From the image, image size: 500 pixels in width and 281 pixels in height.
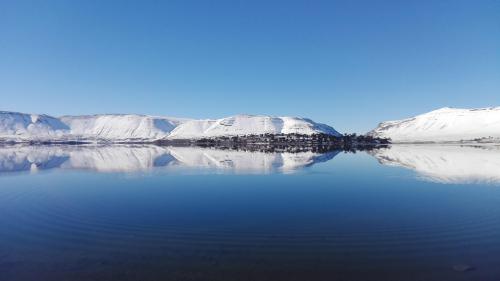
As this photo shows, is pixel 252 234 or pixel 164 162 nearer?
pixel 252 234

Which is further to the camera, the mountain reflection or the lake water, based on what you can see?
the mountain reflection

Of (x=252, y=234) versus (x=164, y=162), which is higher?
(x=164, y=162)

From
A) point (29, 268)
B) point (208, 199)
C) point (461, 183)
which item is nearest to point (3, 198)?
point (208, 199)

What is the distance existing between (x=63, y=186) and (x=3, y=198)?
296 inches

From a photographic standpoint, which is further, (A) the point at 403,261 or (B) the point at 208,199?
(B) the point at 208,199

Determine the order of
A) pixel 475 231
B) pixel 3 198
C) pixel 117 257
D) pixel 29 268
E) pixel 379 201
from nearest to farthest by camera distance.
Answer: pixel 29 268 → pixel 117 257 → pixel 475 231 → pixel 379 201 → pixel 3 198

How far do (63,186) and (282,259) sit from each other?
104ft

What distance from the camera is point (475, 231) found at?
1848 cm

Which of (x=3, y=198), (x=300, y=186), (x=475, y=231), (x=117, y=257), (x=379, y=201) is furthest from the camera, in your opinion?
(x=300, y=186)

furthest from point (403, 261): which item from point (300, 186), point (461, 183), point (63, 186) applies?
point (63, 186)

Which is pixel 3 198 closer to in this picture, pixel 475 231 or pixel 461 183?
pixel 475 231

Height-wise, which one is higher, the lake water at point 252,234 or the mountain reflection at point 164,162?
the mountain reflection at point 164,162

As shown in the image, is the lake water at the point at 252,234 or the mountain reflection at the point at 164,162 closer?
the lake water at the point at 252,234

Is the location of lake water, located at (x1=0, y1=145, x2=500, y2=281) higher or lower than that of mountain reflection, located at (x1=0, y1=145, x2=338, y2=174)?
lower
